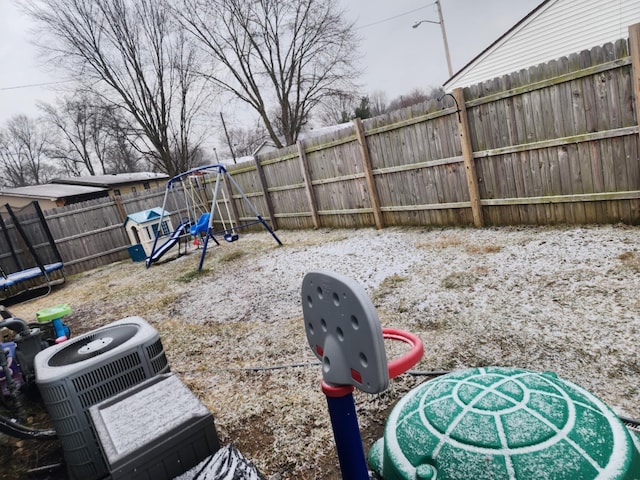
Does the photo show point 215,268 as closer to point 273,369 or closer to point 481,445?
point 273,369

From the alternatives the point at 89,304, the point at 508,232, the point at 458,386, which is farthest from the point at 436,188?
the point at 89,304

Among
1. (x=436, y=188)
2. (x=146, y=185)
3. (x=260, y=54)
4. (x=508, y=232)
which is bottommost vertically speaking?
(x=508, y=232)

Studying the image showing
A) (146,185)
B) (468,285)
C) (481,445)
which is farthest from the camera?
(146,185)

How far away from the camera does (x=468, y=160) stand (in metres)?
5.34

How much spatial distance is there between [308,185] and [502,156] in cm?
432

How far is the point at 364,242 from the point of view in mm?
6379

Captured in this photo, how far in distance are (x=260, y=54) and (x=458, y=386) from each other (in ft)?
62.3

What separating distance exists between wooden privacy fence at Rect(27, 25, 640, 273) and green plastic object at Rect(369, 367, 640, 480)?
4.12 m

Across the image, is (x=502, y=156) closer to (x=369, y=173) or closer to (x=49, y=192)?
(x=369, y=173)

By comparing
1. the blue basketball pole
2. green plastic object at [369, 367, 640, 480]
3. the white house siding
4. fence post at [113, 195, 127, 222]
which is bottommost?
green plastic object at [369, 367, 640, 480]

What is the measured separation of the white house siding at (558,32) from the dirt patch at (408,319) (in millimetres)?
8212

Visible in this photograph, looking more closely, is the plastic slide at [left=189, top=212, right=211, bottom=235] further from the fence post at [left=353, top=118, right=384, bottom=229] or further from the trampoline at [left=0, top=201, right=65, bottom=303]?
the fence post at [left=353, top=118, right=384, bottom=229]

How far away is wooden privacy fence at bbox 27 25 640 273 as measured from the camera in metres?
4.06

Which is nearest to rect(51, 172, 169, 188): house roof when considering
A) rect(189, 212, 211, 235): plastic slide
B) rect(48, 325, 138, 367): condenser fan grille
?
rect(189, 212, 211, 235): plastic slide
